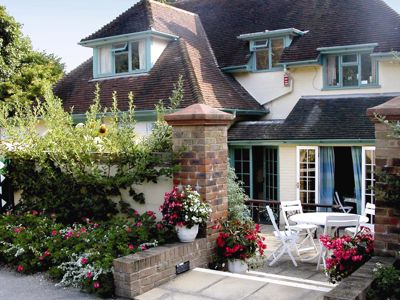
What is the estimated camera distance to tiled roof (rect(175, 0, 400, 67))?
15.5 meters

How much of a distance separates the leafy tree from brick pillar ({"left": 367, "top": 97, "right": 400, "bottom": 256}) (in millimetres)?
18118

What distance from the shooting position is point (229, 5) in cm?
2056

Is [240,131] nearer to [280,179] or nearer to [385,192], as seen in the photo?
[280,179]

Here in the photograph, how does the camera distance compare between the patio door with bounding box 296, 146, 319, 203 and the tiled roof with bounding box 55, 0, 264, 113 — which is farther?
the tiled roof with bounding box 55, 0, 264, 113

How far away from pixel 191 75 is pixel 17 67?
35.8 ft

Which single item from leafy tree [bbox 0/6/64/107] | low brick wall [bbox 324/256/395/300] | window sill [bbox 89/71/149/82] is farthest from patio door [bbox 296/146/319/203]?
leafy tree [bbox 0/6/64/107]

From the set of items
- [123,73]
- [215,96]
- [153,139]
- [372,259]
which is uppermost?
[123,73]

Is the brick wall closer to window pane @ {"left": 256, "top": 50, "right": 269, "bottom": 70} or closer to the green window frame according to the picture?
the green window frame

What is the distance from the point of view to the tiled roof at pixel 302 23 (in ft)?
50.8

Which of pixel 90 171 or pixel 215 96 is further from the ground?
pixel 215 96

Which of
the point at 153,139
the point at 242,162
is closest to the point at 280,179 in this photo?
the point at 242,162

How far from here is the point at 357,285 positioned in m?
4.50

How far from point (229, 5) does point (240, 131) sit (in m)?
7.38

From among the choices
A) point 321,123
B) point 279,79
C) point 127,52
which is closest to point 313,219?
point 321,123
